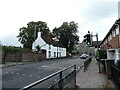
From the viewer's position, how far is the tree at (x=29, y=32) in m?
79.9

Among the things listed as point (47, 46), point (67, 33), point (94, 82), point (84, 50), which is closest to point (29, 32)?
point (47, 46)

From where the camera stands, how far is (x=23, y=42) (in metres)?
83.5

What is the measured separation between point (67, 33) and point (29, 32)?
20374 mm

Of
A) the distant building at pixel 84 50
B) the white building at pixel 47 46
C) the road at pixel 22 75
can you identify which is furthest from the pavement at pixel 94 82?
the distant building at pixel 84 50

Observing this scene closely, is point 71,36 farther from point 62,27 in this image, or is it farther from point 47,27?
point 47,27

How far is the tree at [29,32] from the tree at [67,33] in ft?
35.1

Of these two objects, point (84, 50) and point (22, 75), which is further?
point (84, 50)

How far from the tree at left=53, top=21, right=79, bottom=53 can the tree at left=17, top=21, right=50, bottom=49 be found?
35.1ft

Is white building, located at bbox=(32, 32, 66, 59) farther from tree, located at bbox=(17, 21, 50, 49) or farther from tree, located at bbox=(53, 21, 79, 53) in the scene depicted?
Result: tree, located at bbox=(53, 21, 79, 53)

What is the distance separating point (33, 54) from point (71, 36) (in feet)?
142

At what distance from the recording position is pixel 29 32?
80.4 m

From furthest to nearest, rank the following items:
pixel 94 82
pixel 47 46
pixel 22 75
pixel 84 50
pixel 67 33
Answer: pixel 84 50
pixel 67 33
pixel 47 46
pixel 22 75
pixel 94 82

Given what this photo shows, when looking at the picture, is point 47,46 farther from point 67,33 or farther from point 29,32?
point 67,33

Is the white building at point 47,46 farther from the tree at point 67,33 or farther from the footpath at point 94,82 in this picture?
the footpath at point 94,82
